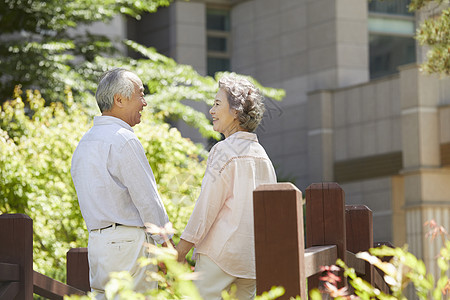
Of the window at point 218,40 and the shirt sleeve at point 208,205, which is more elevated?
the window at point 218,40

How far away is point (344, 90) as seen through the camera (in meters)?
29.2

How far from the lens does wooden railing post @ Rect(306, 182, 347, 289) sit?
4.93 metres

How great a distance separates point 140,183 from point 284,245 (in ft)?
4.19

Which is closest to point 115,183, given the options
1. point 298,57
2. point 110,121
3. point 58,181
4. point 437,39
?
point 110,121

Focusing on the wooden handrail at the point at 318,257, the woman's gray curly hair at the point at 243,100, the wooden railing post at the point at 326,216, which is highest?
the woman's gray curly hair at the point at 243,100

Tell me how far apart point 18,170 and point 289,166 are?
19.8m

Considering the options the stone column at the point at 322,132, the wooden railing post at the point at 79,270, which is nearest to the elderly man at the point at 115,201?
the wooden railing post at the point at 79,270

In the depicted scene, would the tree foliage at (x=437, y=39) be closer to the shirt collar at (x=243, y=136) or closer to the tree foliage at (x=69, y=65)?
the shirt collar at (x=243, y=136)

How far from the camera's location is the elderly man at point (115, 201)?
15.7ft

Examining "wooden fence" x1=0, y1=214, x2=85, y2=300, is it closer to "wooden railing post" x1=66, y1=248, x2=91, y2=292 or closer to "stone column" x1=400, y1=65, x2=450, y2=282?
"wooden railing post" x1=66, y1=248, x2=91, y2=292

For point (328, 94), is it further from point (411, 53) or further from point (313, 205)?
point (313, 205)

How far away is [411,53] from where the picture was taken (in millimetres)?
31812

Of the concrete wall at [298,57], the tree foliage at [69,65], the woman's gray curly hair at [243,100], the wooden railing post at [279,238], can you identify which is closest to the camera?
the wooden railing post at [279,238]

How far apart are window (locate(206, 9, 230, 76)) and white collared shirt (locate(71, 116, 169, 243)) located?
98.7ft
